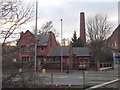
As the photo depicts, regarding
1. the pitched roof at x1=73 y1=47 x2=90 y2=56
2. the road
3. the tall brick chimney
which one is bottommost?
the road

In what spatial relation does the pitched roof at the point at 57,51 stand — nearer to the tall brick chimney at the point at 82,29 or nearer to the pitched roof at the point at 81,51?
the pitched roof at the point at 81,51

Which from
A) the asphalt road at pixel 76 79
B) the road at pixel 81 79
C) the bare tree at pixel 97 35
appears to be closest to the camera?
the asphalt road at pixel 76 79

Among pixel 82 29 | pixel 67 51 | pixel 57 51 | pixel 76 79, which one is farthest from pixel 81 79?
pixel 82 29

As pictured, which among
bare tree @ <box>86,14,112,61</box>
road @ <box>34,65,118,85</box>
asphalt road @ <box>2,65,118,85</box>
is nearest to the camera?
asphalt road @ <box>2,65,118,85</box>

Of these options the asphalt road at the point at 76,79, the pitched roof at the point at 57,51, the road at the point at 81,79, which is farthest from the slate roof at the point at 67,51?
the asphalt road at the point at 76,79

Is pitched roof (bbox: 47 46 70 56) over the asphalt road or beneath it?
over

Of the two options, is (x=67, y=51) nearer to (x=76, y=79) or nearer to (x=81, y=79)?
(x=81, y=79)

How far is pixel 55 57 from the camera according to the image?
138 ft

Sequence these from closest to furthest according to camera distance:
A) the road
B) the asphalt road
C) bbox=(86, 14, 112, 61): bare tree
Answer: the asphalt road, the road, bbox=(86, 14, 112, 61): bare tree

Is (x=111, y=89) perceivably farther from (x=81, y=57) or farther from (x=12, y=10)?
(x=81, y=57)

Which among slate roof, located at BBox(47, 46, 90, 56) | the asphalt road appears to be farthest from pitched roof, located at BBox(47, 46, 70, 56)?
the asphalt road

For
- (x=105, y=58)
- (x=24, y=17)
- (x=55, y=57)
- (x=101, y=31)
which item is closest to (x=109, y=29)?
(x=101, y=31)

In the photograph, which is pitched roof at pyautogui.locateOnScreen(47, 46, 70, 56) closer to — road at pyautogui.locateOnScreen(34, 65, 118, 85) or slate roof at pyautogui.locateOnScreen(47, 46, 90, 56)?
slate roof at pyautogui.locateOnScreen(47, 46, 90, 56)

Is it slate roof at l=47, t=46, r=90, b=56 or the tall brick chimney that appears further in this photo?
the tall brick chimney
